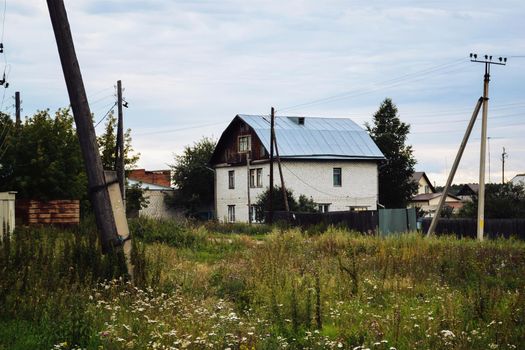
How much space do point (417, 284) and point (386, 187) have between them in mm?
56108

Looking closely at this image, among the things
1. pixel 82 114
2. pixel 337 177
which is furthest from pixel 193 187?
pixel 82 114

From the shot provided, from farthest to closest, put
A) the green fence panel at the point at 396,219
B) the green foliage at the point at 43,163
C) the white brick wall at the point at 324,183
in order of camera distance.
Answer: the white brick wall at the point at 324,183 < the green fence panel at the point at 396,219 < the green foliage at the point at 43,163

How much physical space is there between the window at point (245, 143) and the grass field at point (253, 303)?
1672 inches

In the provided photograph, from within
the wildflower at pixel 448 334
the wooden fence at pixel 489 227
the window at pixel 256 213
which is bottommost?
the wildflower at pixel 448 334

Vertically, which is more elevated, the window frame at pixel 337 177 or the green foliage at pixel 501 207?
the window frame at pixel 337 177

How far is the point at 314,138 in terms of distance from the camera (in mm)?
57031

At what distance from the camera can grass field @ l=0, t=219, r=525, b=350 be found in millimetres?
8039

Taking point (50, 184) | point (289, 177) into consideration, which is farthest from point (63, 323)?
point (289, 177)

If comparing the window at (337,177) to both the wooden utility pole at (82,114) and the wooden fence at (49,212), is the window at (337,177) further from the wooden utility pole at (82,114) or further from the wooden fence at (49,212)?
the wooden utility pole at (82,114)

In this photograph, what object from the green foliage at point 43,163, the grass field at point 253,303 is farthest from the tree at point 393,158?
the grass field at point 253,303

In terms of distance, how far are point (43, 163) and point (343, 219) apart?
1903 centimetres

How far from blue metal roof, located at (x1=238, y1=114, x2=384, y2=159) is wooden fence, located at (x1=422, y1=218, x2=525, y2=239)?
18468 millimetres

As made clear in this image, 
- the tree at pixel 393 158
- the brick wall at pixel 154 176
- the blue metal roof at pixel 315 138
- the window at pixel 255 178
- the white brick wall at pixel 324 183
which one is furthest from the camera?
the brick wall at pixel 154 176

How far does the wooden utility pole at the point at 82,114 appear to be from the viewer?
1255 centimetres
